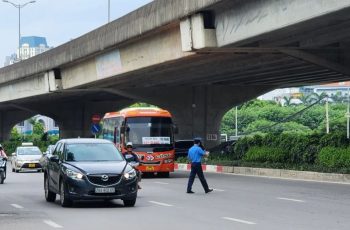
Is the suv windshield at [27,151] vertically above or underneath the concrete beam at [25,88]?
underneath

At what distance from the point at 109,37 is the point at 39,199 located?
2029 cm

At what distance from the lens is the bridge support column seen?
58628 millimetres

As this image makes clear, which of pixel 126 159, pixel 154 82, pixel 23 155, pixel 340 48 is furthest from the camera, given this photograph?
pixel 154 82

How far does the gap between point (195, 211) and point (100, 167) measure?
239cm

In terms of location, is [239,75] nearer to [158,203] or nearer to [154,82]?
[154,82]

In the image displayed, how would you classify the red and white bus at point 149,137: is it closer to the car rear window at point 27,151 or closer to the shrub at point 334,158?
the shrub at point 334,158

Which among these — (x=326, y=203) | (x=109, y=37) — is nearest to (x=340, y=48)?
(x=109, y=37)

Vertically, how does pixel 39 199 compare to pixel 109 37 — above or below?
below

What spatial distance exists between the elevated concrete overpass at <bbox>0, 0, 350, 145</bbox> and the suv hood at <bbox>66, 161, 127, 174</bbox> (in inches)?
282

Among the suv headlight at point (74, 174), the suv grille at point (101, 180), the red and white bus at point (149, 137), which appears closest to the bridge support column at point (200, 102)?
the red and white bus at point (149, 137)

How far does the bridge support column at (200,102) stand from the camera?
5863 centimetres

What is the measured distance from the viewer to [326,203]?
798 inches

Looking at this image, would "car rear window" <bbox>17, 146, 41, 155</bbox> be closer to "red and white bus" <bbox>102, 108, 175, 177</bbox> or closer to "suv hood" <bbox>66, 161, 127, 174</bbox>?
"red and white bus" <bbox>102, 108, 175, 177</bbox>

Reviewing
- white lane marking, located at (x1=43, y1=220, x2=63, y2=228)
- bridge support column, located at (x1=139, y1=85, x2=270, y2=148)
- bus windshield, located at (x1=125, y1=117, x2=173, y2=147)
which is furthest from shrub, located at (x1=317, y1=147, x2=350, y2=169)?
bridge support column, located at (x1=139, y1=85, x2=270, y2=148)
